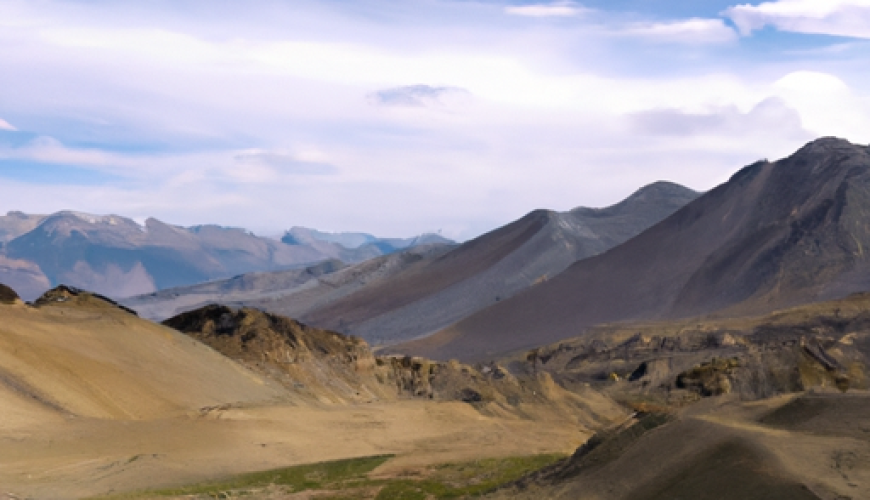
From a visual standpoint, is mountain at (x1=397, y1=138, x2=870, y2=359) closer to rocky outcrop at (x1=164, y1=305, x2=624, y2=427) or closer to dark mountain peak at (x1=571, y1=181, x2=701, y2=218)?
dark mountain peak at (x1=571, y1=181, x2=701, y2=218)

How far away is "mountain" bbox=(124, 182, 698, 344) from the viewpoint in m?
133

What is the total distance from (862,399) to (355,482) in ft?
42.0

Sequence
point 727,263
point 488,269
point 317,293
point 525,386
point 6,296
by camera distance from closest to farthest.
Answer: point 6,296, point 525,386, point 727,263, point 488,269, point 317,293

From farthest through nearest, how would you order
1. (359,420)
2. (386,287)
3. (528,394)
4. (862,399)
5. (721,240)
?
(386,287) < (721,240) < (528,394) < (359,420) < (862,399)

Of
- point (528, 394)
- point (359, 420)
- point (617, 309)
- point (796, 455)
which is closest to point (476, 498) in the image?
point (796, 455)

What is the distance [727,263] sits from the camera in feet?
371

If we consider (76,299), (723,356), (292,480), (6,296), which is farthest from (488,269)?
(292,480)

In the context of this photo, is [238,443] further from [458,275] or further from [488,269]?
[458,275]

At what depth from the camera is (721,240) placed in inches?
4779

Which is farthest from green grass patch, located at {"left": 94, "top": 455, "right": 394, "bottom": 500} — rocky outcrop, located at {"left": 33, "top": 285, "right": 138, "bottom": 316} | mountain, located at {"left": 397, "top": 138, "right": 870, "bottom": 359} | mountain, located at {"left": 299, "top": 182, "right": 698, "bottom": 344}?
mountain, located at {"left": 299, "top": 182, "right": 698, "bottom": 344}

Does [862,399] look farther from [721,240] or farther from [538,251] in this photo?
[538,251]

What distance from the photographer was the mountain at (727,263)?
10444 centimetres

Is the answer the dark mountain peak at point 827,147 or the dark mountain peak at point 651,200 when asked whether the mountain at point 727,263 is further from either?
the dark mountain peak at point 651,200

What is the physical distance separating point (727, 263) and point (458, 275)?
43.8 meters
